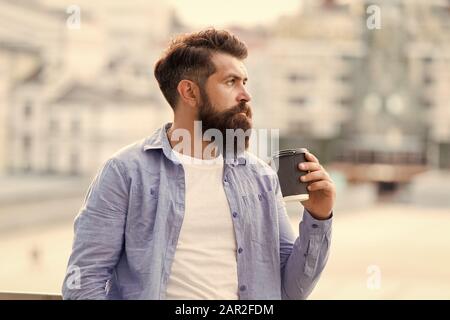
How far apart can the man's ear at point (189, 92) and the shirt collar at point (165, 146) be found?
55 millimetres

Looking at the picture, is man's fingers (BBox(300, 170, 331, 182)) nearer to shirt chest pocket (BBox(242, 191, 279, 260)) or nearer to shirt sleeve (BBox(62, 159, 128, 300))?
shirt chest pocket (BBox(242, 191, 279, 260))

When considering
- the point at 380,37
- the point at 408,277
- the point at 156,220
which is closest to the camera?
the point at 156,220

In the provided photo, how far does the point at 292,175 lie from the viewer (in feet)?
2.80

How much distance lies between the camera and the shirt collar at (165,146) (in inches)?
34.9

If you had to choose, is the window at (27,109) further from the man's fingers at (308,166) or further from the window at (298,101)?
the man's fingers at (308,166)

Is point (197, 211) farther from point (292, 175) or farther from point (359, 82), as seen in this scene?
point (359, 82)

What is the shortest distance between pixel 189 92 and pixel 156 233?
19 centimetres

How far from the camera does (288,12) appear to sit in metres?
29.5

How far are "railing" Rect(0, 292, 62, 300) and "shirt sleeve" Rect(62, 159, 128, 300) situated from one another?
5.9 inches

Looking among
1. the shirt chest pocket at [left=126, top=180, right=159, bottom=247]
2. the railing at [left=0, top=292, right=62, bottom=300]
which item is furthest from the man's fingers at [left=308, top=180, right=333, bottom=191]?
the railing at [left=0, top=292, right=62, bottom=300]

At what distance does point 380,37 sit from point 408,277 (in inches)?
716

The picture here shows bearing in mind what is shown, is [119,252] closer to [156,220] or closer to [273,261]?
[156,220]

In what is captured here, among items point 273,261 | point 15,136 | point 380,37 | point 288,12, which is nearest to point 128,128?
point 15,136

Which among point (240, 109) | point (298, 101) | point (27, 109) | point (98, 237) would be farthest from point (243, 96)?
point (298, 101)
